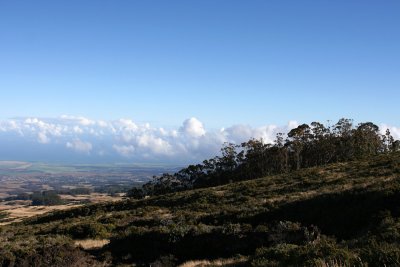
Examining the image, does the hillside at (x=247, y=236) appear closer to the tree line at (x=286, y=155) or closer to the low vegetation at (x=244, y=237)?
the low vegetation at (x=244, y=237)

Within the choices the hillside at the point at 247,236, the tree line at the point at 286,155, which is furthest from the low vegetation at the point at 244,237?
the tree line at the point at 286,155

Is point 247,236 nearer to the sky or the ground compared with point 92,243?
nearer to the sky

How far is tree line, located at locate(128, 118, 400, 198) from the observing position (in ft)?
263

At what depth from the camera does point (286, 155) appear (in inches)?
3167

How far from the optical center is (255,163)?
8600 centimetres

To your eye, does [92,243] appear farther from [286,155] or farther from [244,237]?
[286,155]

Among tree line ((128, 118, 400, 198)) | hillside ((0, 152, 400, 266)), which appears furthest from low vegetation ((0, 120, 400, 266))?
tree line ((128, 118, 400, 198))

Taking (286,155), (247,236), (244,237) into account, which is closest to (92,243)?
(244,237)

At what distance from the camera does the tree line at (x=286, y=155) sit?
8025 cm

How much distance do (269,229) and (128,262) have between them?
637 centimetres

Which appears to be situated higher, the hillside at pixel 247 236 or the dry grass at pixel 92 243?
the hillside at pixel 247 236

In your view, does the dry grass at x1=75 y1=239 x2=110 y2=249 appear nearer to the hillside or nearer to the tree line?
the hillside

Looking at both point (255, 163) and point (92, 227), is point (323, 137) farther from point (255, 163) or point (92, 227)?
point (92, 227)

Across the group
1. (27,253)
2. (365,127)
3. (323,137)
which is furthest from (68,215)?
(365,127)
